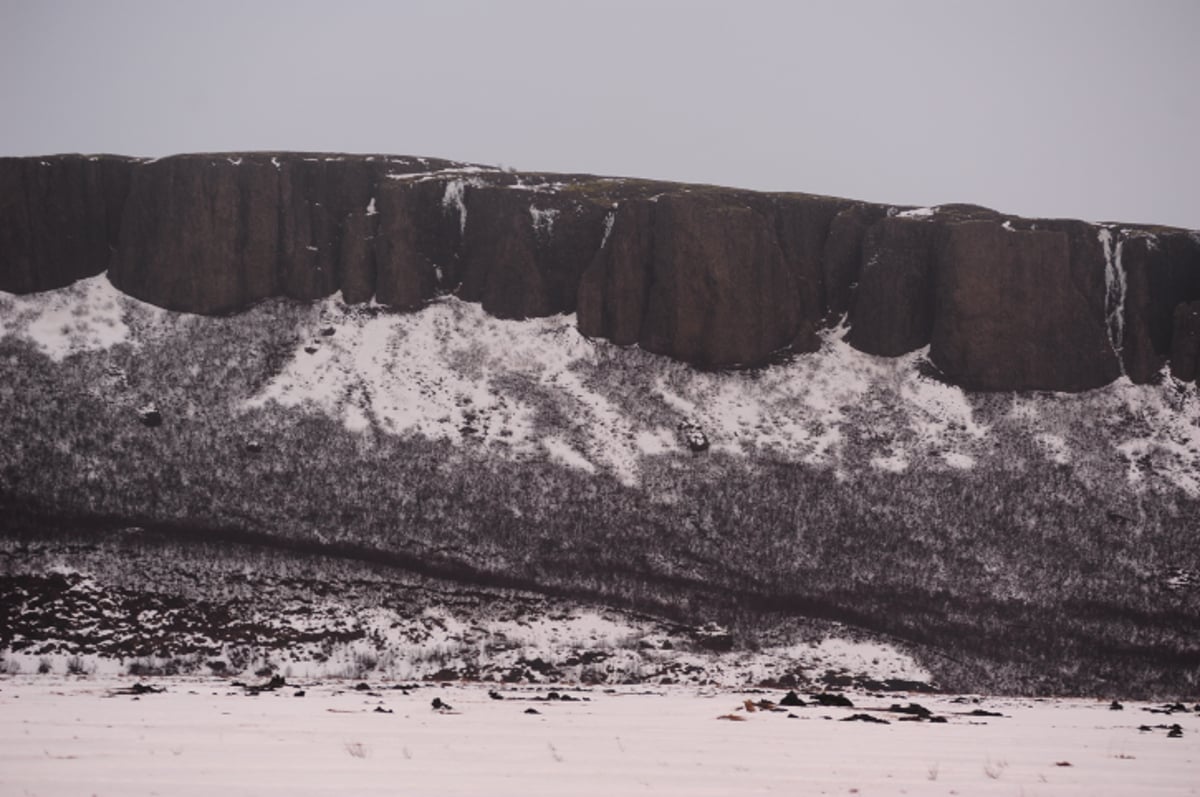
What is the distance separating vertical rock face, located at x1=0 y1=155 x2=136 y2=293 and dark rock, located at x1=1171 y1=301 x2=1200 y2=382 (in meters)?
75.0

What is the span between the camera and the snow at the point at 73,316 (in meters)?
67.8

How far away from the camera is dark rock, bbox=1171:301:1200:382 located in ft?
247

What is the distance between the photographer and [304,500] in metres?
56.8

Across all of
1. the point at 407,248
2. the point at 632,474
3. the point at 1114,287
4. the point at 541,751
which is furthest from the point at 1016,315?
the point at 541,751

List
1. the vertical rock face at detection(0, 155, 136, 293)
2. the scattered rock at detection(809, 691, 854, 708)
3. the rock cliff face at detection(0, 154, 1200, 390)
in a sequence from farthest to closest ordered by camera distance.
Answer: the rock cliff face at detection(0, 154, 1200, 390)
the vertical rock face at detection(0, 155, 136, 293)
the scattered rock at detection(809, 691, 854, 708)

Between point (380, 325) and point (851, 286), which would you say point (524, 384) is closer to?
point (380, 325)

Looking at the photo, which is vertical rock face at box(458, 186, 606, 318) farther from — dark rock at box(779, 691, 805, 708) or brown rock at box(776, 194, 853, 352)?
dark rock at box(779, 691, 805, 708)

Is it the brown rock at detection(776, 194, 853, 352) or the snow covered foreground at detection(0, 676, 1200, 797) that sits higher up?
the brown rock at detection(776, 194, 853, 352)

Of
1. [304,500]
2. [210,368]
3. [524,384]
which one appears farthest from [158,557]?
[524,384]

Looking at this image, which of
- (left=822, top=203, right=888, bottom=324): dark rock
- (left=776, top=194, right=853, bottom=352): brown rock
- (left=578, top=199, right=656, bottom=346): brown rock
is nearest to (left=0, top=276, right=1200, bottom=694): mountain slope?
(left=578, top=199, right=656, bottom=346): brown rock

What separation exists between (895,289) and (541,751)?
69481mm

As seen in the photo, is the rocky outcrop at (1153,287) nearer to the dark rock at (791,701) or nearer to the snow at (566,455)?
the snow at (566,455)

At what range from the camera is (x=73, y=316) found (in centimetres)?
7062

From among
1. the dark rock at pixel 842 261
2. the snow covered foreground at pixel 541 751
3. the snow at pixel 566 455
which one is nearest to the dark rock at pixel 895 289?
the dark rock at pixel 842 261
